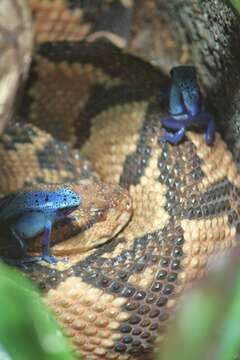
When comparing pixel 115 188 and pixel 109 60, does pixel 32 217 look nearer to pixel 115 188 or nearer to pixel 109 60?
pixel 115 188

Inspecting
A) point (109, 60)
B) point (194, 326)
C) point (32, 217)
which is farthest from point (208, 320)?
point (109, 60)

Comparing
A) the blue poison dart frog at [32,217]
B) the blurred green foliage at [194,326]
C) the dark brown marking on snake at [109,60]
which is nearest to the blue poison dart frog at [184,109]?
the dark brown marking on snake at [109,60]

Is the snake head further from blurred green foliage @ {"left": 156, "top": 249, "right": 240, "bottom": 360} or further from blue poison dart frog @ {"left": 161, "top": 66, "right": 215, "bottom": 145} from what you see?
blurred green foliage @ {"left": 156, "top": 249, "right": 240, "bottom": 360}

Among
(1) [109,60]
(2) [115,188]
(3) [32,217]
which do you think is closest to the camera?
(3) [32,217]

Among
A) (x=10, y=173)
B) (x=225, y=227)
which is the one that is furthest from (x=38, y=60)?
(x=225, y=227)

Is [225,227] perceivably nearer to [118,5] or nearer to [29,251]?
[29,251]

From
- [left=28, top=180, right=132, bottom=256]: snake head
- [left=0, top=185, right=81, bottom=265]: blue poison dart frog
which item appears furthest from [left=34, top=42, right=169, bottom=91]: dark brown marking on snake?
[left=0, top=185, right=81, bottom=265]: blue poison dart frog
